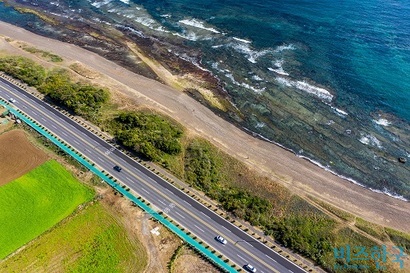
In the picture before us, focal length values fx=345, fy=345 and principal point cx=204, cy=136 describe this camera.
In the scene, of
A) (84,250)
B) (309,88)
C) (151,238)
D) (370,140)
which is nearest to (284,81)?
(309,88)

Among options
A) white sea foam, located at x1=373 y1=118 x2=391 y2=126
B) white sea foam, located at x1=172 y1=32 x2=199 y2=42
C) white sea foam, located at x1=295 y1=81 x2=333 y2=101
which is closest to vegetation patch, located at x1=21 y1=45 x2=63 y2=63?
white sea foam, located at x1=172 y1=32 x2=199 y2=42

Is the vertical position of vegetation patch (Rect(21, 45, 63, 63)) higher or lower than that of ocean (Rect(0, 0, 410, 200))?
lower

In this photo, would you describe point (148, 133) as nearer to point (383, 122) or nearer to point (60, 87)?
point (60, 87)

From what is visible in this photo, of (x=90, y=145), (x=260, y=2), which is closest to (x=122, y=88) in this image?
(x=90, y=145)

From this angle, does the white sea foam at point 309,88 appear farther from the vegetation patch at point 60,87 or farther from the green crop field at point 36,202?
the green crop field at point 36,202

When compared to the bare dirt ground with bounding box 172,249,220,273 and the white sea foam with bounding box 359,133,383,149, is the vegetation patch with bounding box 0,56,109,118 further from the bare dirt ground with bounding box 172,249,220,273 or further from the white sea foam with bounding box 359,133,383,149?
the white sea foam with bounding box 359,133,383,149

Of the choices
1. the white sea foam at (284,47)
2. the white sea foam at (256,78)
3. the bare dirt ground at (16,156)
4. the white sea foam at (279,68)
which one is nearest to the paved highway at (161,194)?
the bare dirt ground at (16,156)
